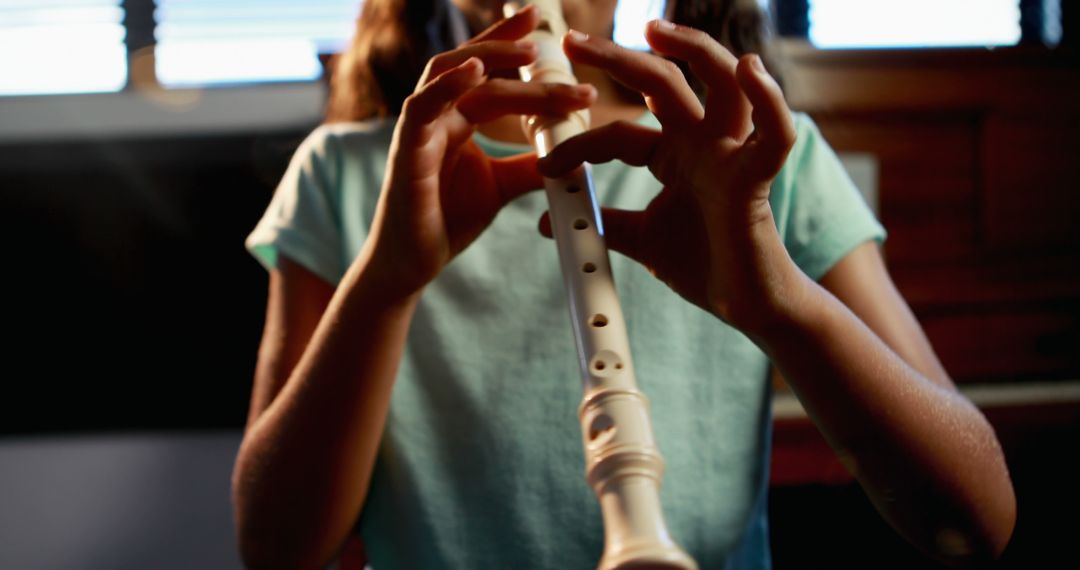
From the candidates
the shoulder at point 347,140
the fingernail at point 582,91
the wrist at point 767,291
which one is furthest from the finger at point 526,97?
the shoulder at point 347,140

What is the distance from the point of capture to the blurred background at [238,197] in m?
0.83

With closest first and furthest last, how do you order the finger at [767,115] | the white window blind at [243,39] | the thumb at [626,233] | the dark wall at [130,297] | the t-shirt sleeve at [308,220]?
the finger at [767,115] → the thumb at [626,233] → the t-shirt sleeve at [308,220] → the dark wall at [130,297] → the white window blind at [243,39]

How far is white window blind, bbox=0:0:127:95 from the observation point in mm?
885

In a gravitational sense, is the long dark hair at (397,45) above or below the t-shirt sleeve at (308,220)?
above

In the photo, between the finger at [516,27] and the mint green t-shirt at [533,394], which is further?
the mint green t-shirt at [533,394]

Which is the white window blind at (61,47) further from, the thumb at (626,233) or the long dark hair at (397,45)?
the thumb at (626,233)

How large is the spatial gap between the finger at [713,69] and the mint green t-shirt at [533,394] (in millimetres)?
177

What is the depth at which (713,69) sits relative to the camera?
305 mm

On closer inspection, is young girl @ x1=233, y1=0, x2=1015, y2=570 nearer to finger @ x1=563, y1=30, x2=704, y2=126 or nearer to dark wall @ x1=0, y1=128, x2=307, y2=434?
finger @ x1=563, y1=30, x2=704, y2=126

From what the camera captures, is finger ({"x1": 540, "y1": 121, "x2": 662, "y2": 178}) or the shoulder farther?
the shoulder

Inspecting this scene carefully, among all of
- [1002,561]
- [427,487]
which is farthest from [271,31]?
[1002,561]

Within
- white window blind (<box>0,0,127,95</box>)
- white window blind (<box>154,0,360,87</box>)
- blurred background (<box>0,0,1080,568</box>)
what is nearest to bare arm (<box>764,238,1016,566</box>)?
blurred background (<box>0,0,1080,568</box>)

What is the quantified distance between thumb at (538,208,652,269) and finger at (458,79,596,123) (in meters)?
0.05

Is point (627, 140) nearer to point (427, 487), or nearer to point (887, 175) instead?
point (427, 487)
